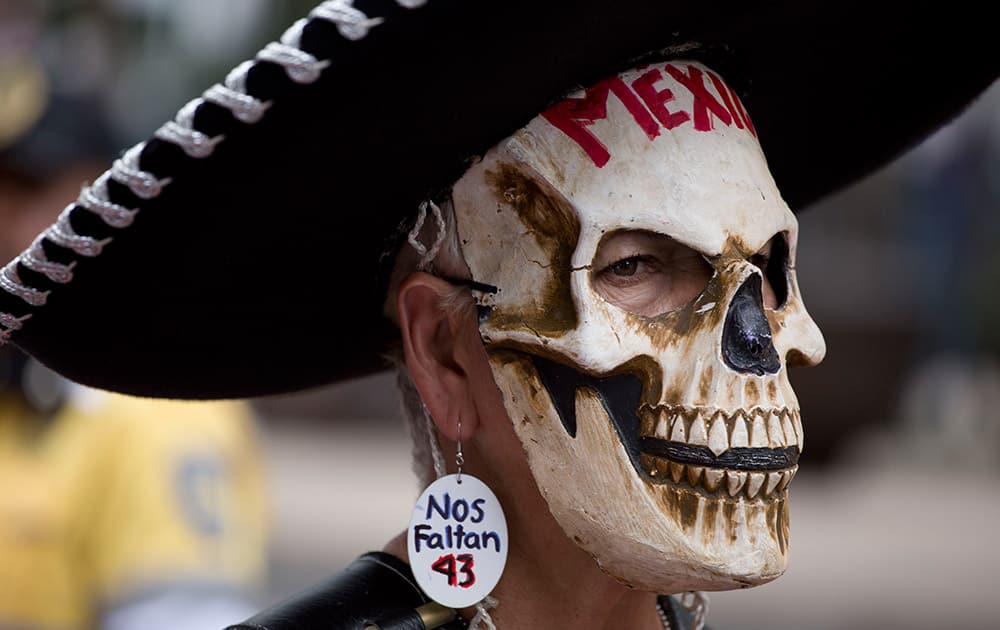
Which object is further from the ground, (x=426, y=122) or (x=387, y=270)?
(x=426, y=122)

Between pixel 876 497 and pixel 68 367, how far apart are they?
24.2 feet

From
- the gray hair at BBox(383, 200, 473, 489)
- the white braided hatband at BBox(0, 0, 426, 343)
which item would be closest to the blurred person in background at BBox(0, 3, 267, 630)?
the gray hair at BBox(383, 200, 473, 489)

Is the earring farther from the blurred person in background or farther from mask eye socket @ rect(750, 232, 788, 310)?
the blurred person in background

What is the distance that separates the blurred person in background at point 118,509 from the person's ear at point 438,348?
148cm

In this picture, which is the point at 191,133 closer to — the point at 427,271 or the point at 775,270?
the point at 427,271

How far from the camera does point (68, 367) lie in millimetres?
2500

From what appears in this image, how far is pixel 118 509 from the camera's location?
380 cm

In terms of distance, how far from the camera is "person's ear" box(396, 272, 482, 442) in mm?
2387

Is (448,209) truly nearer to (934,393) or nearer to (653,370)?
(653,370)

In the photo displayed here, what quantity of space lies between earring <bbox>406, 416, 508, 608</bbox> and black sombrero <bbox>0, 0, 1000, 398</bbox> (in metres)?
0.41

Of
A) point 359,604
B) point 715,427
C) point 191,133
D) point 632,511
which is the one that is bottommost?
point 359,604

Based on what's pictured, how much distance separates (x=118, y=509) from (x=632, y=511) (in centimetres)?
198

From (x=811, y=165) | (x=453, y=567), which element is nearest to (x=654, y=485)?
(x=453, y=567)

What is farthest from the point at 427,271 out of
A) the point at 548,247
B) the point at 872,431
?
the point at 872,431
